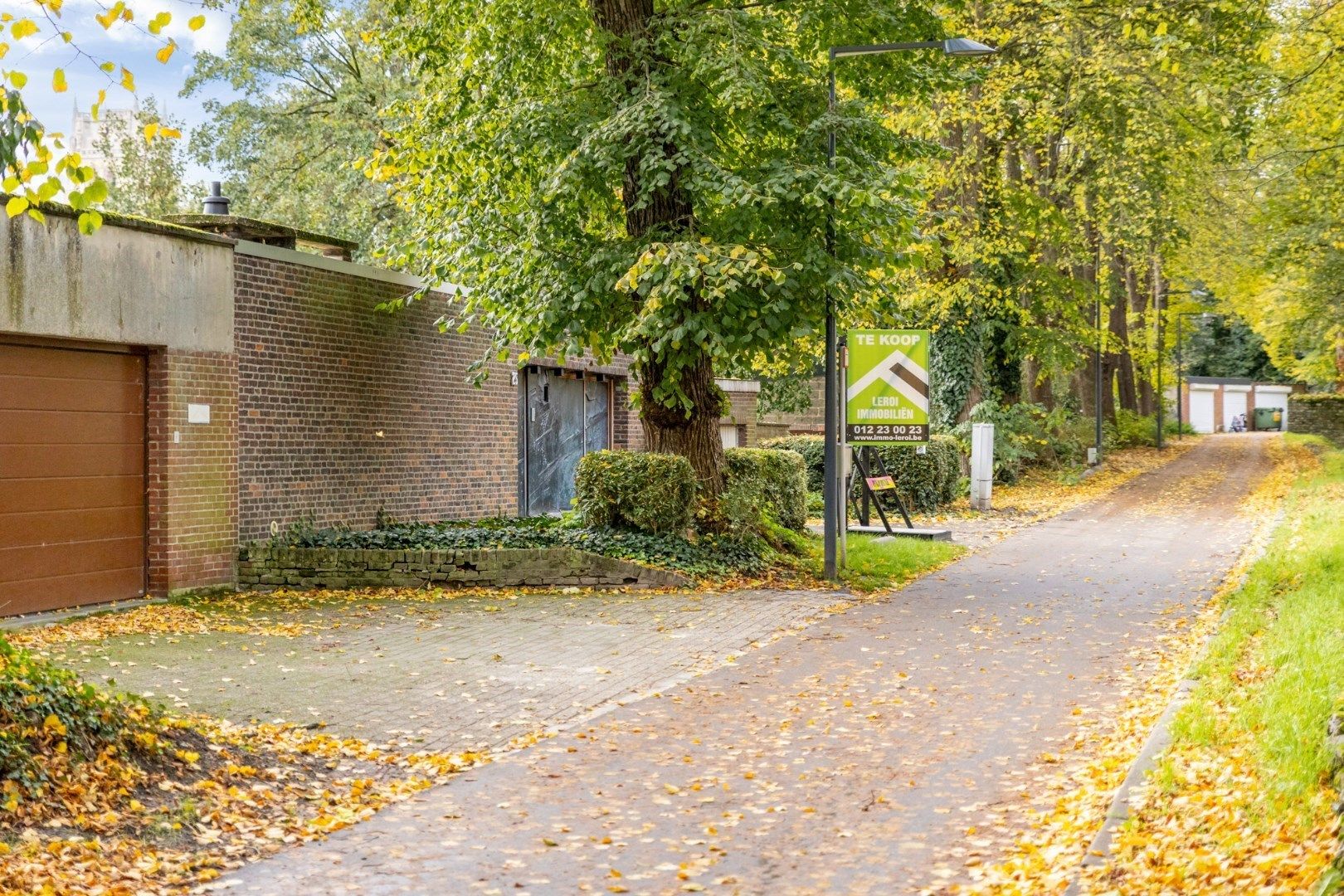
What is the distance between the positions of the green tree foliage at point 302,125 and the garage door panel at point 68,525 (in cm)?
1756

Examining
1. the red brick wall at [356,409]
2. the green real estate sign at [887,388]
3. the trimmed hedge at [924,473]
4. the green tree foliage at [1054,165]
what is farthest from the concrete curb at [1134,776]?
the trimmed hedge at [924,473]

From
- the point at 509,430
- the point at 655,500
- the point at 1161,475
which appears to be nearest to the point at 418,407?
the point at 509,430

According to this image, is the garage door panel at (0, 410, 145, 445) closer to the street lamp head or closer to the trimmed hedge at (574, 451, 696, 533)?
the trimmed hedge at (574, 451, 696, 533)

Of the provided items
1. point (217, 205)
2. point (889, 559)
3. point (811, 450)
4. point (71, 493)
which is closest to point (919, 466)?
point (811, 450)

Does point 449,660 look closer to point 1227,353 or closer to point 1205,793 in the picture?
point 1205,793

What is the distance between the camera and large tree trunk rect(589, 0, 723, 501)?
50.7 ft

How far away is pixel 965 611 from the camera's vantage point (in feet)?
45.0

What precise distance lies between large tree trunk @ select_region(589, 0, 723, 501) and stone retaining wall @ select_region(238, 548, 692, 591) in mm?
1952

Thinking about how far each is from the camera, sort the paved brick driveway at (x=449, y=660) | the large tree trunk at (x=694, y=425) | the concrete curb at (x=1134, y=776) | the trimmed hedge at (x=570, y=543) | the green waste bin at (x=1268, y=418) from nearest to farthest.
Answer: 1. the concrete curb at (x=1134, y=776)
2. the paved brick driveway at (x=449, y=660)
3. the trimmed hedge at (x=570, y=543)
4. the large tree trunk at (x=694, y=425)
5. the green waste bin at (x=1268, y=418)

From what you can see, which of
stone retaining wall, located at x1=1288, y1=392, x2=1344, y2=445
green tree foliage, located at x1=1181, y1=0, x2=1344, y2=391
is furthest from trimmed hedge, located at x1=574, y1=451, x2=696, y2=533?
stone retaining wall, located at x1=1288, y1=392, x2=1344, y2=445

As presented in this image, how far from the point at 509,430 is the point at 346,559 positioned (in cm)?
584

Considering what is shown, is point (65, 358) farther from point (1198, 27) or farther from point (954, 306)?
point (954, 306)

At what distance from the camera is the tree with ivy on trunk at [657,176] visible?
14.5 meters

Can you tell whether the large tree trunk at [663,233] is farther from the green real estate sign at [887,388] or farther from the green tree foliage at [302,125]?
the green tree foliage at [302,125]
